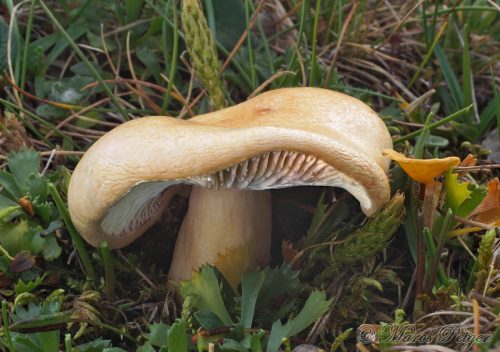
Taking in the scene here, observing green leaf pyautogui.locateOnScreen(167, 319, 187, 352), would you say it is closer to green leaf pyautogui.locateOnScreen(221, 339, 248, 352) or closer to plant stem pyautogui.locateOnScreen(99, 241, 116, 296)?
green leaf pyautogui.locateOnScreen(221, 339, 248, 352)

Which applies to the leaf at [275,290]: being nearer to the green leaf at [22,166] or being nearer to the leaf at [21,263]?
the leaf at [21,263]

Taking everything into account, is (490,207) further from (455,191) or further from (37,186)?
(37,186)

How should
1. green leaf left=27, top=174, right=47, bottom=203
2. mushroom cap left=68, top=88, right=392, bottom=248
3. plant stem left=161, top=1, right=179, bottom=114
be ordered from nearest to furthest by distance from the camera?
mushroom cap left=68, top=88, right=392, bottom=248 < green leaf left=27, top=174, right=47, bottom=203 < plant stem left=161, top=1, right=179, bottom=114

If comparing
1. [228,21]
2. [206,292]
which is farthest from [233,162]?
[228,21]

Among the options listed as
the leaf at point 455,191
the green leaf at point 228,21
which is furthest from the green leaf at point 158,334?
the green leaf at point 228,21

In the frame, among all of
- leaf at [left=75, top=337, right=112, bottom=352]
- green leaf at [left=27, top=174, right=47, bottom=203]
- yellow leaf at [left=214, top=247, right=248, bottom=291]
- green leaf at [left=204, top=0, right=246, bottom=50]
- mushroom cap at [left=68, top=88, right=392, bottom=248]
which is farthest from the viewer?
green leaf at [left=204, top=0, right=246, bottom=50]

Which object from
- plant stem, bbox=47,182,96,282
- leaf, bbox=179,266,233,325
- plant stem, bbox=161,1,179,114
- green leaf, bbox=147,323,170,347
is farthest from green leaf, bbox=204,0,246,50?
green leaf, bbox=147,323,170,347
